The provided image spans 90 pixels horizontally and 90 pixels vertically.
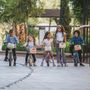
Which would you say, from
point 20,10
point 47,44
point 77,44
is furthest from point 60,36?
point 20,10

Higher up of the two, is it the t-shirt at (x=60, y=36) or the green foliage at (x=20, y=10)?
the green foliage at (x=20, y=10)

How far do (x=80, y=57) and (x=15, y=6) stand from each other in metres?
18.3

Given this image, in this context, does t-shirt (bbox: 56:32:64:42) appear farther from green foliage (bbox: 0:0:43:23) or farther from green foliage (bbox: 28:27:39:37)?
green foliage (bbox: 0:0:43:23)

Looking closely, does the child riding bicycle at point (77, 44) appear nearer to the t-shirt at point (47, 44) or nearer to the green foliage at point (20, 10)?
the t-shirt at point (47, 44)

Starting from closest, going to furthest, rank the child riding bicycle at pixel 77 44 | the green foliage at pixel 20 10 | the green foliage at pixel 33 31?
1. the child riding bicycle at pixel 77 44
2. the green foliage at pixel 33 31
3. the green foliage at pixel 20 10

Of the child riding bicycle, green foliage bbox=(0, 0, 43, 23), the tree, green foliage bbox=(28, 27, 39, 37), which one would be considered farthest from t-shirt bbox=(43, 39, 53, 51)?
green foliage bbox=(0, 0, 43, 23)

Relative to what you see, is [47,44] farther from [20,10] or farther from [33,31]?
[20,10]

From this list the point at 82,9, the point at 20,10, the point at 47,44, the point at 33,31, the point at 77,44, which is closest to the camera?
the point at 47,44

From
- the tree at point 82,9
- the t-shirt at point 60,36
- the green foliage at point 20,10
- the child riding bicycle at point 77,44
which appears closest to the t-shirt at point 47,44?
the t-shirt at point 60,36

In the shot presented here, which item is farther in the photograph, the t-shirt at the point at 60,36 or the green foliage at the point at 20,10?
the green foliage at the point at 20,10

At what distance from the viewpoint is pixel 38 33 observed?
3083 cm

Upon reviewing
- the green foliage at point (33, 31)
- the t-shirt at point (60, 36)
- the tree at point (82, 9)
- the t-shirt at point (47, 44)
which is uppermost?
the tree at point (82, 9)

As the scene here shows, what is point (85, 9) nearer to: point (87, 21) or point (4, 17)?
point (87, 21)

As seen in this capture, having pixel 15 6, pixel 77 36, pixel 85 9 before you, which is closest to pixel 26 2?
pixel 15 6
